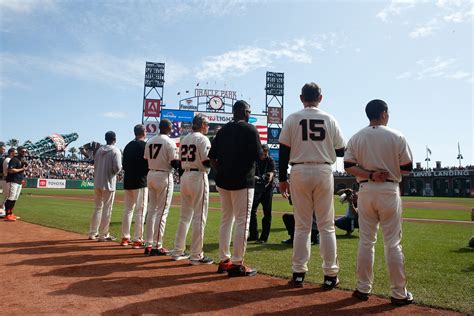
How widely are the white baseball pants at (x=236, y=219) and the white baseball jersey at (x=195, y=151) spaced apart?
0.69 metres

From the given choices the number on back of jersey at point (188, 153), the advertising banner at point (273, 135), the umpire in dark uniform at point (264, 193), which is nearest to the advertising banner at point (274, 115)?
the advertising banner at point (273, 135)

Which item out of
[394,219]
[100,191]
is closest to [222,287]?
[394,219]

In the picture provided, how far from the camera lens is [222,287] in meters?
3.73

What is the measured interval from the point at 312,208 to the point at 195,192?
184 cm

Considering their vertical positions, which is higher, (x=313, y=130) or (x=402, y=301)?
(x=313, y=130)

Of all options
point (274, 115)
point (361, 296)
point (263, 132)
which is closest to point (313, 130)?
point (361, 296)

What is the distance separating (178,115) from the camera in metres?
42.5

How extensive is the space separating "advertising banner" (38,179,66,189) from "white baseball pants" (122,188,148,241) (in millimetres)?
43964

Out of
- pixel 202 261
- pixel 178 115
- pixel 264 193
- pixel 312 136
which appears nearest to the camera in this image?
pixel 312 136

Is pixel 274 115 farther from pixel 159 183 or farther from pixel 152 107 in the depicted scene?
pixel 159 183

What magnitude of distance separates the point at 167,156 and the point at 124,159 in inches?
46.0

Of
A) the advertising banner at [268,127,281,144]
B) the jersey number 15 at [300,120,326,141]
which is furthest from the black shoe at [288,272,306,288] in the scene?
the advertising banner at [268,127,281,144]

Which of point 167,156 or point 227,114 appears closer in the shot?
point 167,156

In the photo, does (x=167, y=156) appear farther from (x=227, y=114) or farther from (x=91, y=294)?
(x=227, y=114)
